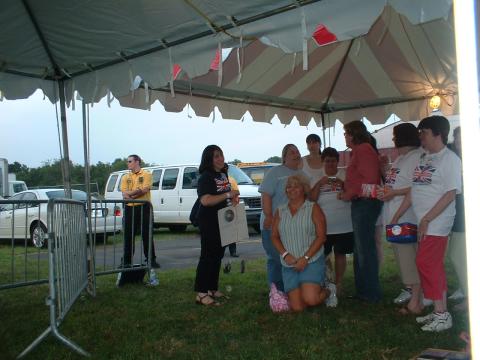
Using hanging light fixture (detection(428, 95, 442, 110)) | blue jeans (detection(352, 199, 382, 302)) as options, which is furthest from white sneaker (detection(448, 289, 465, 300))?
hanging light fixture (detection(428, 95, 442, 110))

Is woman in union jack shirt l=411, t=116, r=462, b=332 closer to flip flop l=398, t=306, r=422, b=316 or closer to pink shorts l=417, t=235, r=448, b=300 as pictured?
pink shorts l=417, t=235, r=448, b=300

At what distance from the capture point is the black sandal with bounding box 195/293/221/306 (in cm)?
534

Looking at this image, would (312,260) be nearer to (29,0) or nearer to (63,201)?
(63,201)

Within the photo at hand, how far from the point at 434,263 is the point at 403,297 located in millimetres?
1287

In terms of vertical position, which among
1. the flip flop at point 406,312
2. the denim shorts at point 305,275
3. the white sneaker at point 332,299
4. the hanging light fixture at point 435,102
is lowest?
the flip flop at point 406,312

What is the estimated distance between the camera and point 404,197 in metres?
4.52

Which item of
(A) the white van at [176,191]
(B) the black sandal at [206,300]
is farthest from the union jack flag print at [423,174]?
(A) the white van at [176,191]

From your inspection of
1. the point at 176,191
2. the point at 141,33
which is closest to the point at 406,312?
the point at 141,33

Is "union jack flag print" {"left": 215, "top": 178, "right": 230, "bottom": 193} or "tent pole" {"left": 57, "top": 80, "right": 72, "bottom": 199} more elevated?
"tent pole" {"left": 57, "top": 80, "right": 72, "bottom": 199}

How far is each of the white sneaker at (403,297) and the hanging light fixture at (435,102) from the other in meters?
3.84

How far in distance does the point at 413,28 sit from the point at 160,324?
16.0 feet

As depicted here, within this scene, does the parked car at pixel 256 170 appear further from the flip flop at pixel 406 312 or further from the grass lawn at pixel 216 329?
the flip flop at pixel 406 312

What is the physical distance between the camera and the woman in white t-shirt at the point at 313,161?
5672 mm

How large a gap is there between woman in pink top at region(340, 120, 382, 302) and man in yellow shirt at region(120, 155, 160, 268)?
2942 millimetres
